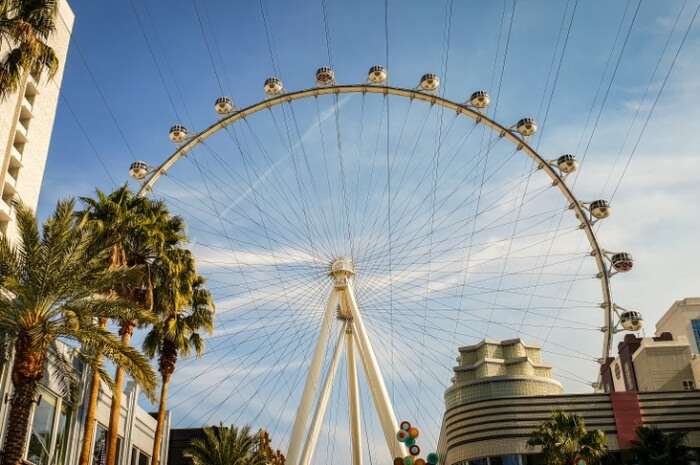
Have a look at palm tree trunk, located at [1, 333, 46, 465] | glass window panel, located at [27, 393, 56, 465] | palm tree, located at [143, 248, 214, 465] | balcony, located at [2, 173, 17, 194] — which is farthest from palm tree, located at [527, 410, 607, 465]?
palm tree trunk, located at [1, 333, 46, 465]

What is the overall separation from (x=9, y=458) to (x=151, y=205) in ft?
61.7

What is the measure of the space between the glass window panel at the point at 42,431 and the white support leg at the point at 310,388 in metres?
20.1

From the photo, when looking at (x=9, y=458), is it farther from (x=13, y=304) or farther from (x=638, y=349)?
(x=638, y=349)

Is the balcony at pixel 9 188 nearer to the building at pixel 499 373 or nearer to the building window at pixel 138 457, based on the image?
the building window at pixel 138 457

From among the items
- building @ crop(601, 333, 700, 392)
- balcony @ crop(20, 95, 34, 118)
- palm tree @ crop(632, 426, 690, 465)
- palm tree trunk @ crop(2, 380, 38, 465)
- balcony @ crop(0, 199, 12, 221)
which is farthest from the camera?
building @ crop(601, 333, 700, 392)

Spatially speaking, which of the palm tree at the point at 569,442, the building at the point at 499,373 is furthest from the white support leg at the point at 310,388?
the building at the point at 499,373

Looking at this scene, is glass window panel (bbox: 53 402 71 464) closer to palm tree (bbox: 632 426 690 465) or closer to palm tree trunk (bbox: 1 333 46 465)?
palm tree trunk (bbox: 1 333 46 465)

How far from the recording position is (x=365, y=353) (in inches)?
1989

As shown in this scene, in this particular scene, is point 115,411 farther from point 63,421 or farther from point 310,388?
point 310,388

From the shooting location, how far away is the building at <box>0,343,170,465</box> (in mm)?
30172

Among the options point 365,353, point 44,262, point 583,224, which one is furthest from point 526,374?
point 44,262

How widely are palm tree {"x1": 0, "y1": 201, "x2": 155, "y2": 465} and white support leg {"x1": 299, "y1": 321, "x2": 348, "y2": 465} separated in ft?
84.6

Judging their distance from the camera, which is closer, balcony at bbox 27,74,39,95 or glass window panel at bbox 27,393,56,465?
glass window panel at bbox 27,393,56,465

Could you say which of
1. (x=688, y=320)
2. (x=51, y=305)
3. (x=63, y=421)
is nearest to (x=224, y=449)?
(x=63, y=421)
